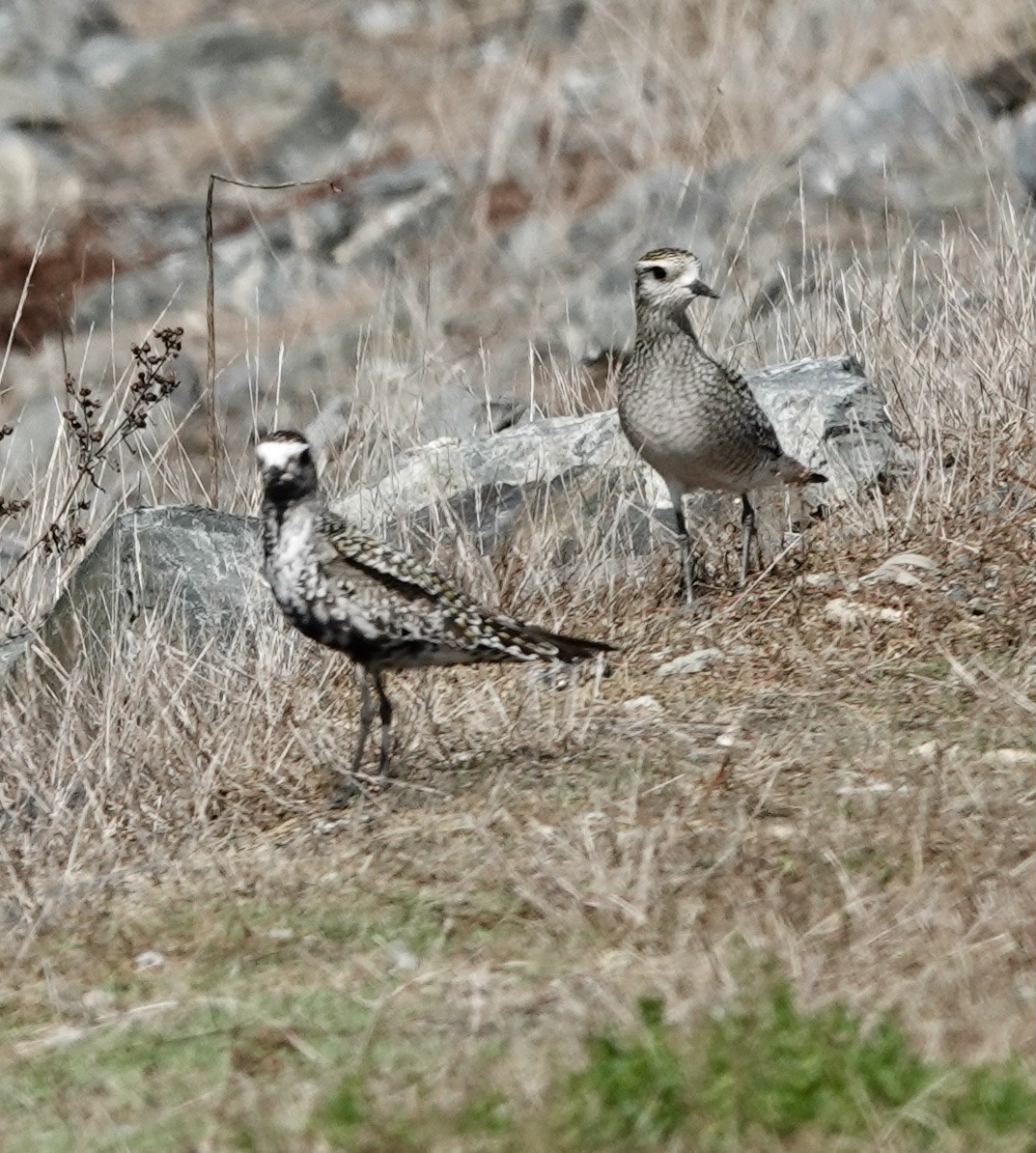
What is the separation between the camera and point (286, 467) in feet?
21.5

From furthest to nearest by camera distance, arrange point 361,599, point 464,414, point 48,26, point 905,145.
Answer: point 48,26 < point 905,145 < point 464,414 < point 361,599

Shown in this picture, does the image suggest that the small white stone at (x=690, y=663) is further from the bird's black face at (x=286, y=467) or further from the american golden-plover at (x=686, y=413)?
the bird's black face at (x=286, y=467)

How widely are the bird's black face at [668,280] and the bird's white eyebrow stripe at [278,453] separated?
2608mm

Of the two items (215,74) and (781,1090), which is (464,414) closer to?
(781,1090)

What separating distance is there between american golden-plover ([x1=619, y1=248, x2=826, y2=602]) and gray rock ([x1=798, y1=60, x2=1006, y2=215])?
7.43 meters

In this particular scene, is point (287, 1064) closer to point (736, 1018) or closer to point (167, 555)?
point (736, 1018)

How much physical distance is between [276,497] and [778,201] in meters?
12.0

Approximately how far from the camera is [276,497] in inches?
260

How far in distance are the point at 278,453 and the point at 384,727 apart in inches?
31.8

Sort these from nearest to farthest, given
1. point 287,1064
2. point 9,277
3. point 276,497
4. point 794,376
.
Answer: point 287,1064 < point 276,497 < point 794,376 < point 9,277

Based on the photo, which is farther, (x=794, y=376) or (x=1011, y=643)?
(x=794, y=376)

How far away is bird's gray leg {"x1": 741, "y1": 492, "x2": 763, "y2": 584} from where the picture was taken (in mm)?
8508

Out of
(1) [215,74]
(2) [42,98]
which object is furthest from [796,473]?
Result: (2) [42,98]

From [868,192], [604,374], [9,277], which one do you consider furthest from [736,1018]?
[9,277]
